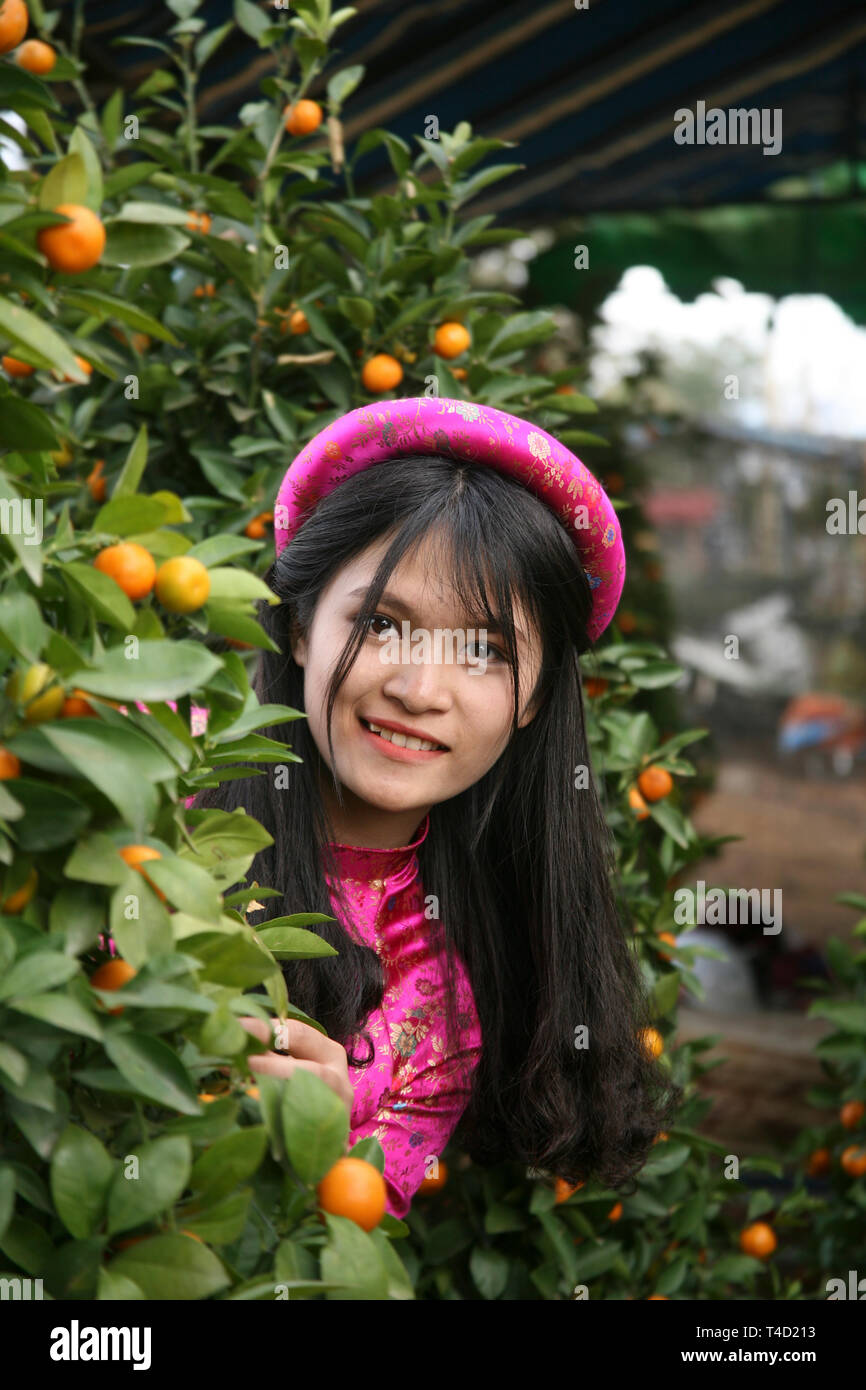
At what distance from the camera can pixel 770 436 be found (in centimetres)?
1061

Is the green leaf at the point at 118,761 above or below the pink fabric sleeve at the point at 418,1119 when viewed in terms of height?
above

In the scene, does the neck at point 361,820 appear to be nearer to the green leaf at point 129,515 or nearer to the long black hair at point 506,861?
the long black hair at point 506,861

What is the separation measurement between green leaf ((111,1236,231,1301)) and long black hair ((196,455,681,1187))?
59 cm

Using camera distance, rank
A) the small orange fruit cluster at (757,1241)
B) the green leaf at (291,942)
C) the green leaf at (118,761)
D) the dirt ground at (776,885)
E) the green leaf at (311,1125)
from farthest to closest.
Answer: the dirt ground at (776,885)
the small orange fruit cluster at (757,1241)
the green leaf at (291,942)
the green leaf at (311,1125)
the green leaf at (118,761)

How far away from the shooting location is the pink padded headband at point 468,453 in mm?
1249

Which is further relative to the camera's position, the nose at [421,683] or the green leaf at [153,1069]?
the nose at [421,683]

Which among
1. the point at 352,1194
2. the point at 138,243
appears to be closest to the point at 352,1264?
the point at 352,1194

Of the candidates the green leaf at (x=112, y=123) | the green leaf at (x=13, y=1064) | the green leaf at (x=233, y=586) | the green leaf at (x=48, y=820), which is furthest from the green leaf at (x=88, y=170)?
the green leaf at (x=112, y=123)

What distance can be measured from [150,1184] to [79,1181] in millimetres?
38

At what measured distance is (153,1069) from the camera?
627mm

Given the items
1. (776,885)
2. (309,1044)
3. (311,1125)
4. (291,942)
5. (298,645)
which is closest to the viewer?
(311,1125)

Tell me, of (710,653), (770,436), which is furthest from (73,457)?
(770,436)

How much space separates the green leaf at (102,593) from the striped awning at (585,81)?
210 cm

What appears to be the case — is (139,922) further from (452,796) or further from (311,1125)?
(452,796)
